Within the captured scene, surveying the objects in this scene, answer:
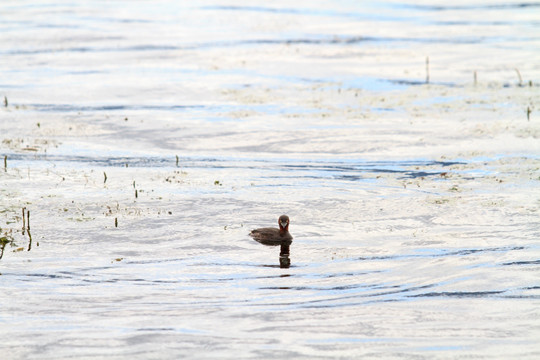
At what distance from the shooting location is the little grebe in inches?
526

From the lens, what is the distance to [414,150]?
19.0 meters

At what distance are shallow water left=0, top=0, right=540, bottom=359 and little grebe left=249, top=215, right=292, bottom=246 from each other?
0.13 metres

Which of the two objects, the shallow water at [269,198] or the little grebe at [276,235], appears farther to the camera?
the little grebe at [276,235]

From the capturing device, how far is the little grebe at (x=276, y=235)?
13.4 metres

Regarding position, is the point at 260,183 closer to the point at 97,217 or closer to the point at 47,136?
the point at 97,217

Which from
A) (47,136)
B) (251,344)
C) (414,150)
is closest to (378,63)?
(414,150)

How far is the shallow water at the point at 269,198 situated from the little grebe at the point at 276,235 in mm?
134

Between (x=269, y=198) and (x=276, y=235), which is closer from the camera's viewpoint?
(x=276, y=235)

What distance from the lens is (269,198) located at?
16.1 m

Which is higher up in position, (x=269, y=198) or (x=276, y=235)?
(x=269, y=198)

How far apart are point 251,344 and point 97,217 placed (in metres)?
5.37

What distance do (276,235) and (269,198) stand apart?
2.67 meters

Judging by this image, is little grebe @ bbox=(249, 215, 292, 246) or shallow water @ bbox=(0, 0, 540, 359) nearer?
shallow water @ bbox=(0, 0, 540, 359)

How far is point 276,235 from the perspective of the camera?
1347cm
